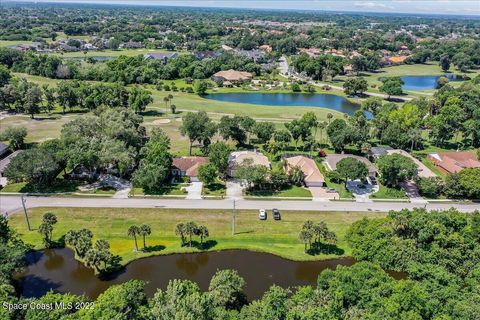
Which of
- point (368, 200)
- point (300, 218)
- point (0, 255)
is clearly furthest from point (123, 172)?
point (368, 200)

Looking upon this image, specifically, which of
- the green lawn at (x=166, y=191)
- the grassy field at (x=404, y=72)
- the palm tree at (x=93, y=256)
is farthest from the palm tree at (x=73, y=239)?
the grassy field at (x=404, y=72)

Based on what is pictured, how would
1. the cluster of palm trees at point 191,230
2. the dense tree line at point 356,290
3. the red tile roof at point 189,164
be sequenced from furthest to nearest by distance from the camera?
the red tile roof at point 189,164
the cluster of palm trees at point 191,230
the dense tree line at point 356,290

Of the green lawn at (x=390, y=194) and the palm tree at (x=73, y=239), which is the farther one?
the green lawn at (x=390, y=194)

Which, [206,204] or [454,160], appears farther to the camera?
[454,160]

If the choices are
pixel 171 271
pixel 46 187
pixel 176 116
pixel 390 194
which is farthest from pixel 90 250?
pixel 176 116

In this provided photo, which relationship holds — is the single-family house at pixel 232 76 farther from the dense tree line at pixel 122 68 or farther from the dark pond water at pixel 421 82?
the dark pond water at pixel 421 82

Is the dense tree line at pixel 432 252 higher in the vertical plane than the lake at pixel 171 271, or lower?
higher

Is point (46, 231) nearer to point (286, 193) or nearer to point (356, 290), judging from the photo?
point (286, 193)
